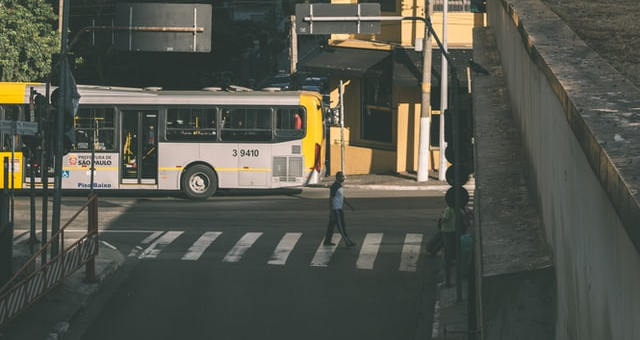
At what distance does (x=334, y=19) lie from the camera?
23781mm

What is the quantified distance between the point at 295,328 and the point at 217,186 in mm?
14812

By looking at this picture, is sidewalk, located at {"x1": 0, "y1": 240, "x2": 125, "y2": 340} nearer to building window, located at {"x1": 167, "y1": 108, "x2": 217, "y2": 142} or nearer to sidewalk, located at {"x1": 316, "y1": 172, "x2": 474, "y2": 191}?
building window, located at {"x1": 167, "y1": 108, "x2": 217, "y2": 142}

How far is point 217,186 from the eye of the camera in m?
30.7

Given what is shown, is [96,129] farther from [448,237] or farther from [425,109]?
[448,237]

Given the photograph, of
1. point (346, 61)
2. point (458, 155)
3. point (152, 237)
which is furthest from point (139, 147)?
point (458, 155)

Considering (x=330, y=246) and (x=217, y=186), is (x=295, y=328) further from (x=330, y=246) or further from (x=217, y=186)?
(x=217, y=186)

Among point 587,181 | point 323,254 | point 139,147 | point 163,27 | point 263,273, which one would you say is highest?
point 163,27

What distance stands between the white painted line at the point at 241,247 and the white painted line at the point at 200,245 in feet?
2.03

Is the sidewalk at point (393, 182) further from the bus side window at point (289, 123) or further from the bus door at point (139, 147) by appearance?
the bus door at point (139, 147)

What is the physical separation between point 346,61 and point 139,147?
360 inches

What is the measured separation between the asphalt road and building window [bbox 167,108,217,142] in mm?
2165

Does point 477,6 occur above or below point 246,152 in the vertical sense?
above

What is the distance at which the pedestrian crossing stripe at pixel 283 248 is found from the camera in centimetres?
2130

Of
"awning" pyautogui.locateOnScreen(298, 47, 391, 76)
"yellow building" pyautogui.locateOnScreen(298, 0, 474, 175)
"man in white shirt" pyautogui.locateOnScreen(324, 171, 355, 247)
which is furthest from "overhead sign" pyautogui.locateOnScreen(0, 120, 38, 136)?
"awning" pyautogui.locateOnScreen(298, 47, 391, 76)
